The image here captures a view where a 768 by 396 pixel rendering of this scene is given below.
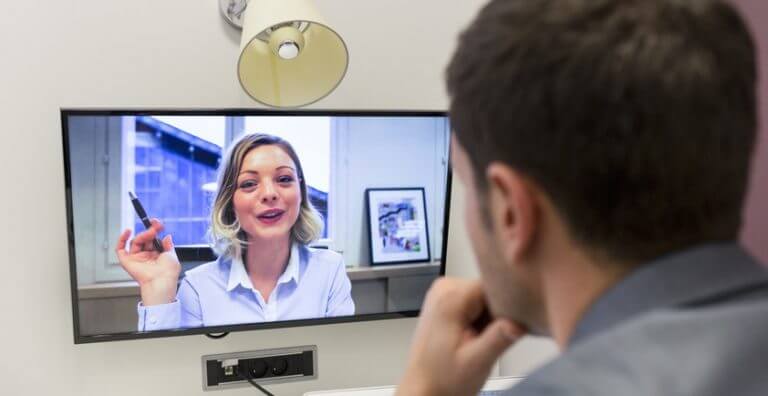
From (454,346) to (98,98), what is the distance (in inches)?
46.3

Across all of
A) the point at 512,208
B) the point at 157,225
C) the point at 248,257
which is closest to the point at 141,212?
the point at 157,225

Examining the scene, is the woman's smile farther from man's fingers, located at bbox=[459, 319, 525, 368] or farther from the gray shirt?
the gray shirt

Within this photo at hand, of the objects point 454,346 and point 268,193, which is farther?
point 268,193

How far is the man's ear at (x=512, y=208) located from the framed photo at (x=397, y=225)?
3.58ft

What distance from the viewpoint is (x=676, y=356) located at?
0.57 meters

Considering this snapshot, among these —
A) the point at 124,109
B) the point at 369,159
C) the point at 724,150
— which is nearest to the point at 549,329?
the point at 724,150

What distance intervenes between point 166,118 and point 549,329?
1.16m

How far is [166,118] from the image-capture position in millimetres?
1692

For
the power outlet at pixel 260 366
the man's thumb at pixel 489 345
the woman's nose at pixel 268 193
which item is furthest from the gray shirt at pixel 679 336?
the power outlet at pixel 260 366

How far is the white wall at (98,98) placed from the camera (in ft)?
5.77

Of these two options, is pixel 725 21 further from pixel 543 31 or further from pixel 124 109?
pixel 124 109

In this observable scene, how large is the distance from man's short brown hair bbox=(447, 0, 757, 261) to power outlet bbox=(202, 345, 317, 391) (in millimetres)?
1378

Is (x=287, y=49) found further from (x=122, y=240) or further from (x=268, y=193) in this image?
(x=122, y=240)

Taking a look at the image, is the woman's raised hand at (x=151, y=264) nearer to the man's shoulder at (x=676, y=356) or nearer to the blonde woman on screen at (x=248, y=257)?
the blonde woman on screen at (x=248, y=257)
